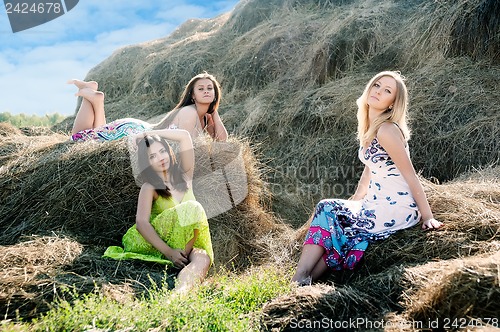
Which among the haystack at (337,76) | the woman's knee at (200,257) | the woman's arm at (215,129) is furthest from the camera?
the haystack at (337,76)

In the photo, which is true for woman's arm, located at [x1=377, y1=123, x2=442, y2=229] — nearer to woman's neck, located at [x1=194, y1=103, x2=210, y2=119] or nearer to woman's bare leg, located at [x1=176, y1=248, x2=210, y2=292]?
woman's bare leg, located at [x1=176, y1=248, x2=210, y2=292]

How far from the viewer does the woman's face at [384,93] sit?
3615 mm

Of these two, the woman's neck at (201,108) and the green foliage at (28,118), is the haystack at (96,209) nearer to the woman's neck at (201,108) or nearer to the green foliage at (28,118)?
the woman's neck at (201,108)

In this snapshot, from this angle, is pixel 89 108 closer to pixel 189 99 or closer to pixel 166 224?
pixel 189 99

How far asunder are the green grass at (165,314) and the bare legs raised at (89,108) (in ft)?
10.3

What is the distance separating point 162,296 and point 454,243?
1.74 metres

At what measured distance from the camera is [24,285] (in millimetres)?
3039

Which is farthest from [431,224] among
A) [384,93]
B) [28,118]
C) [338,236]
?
[28,118]

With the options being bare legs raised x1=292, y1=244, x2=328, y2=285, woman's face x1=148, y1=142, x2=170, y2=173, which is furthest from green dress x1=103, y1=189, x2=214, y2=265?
bare legs raised x1=292, y1=244, x2=328, y2=285

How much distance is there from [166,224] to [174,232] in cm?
8

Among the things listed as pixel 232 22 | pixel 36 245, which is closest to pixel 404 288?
pixel 36 245

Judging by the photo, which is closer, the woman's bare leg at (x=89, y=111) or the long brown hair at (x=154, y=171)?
the long brown hair at (x=154, y=171)

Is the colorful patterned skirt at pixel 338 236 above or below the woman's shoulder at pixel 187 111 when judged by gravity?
below

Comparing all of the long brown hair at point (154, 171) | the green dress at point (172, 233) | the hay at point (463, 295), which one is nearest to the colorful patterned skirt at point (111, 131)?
the long brown hair at point (154, 171)
